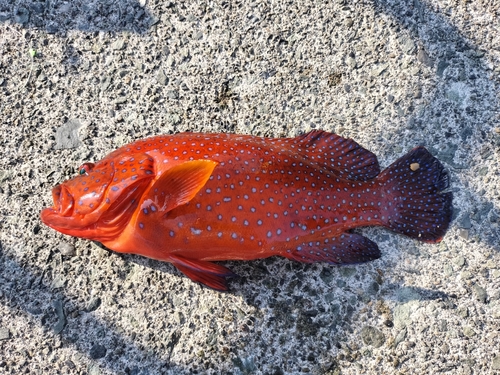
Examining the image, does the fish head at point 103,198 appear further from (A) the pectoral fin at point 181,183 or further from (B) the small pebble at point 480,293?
(B) the small pebble at point 480,293

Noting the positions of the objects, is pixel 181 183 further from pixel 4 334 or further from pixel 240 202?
pixel 4 334

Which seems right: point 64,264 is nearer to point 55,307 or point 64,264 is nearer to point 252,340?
point 55,307

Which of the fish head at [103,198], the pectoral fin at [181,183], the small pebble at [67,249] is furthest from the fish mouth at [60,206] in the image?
the pectoral fin at [181,183]

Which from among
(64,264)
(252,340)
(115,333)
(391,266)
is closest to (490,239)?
(391,266)

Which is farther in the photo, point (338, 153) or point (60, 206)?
point (338, 153)

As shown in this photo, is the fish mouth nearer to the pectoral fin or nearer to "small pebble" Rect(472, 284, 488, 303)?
the pectoral fin

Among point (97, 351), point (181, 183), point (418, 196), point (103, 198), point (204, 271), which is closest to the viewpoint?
point (181, 183)

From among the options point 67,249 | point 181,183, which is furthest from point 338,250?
point 67,249
